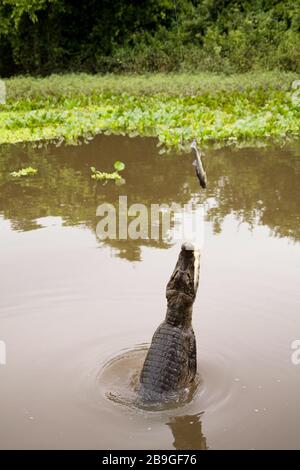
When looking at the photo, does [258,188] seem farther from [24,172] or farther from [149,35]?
[149,35]

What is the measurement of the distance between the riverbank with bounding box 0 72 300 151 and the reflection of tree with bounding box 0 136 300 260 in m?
1.08

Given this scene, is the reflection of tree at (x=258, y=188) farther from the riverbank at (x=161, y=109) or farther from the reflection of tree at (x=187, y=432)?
the reflection of tree at (x=187, y=432)

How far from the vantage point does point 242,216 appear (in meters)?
7.71

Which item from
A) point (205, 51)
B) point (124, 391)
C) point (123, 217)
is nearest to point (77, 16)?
point (205, 51)

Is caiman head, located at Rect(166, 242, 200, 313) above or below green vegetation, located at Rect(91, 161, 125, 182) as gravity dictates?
above

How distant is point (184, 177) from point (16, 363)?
5.26 m

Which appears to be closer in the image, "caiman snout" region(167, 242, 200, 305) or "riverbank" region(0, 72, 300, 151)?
"caiman snout" region(167, 242, 200, 305)

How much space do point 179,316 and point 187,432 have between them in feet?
2.23

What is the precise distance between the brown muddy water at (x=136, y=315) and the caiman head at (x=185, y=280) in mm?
581

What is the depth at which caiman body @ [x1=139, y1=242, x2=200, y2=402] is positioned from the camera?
4039 mm

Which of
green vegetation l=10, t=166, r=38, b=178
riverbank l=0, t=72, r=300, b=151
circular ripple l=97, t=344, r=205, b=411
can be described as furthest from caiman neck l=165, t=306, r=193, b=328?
riverbank l=0, t=72, r=300, b=151

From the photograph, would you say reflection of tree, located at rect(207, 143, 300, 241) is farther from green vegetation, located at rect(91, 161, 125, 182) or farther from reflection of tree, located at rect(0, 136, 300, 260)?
A: green vegetation, located at rect(91, 161, 125, 182)

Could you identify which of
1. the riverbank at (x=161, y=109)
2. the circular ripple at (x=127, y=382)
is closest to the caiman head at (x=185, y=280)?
the circular ripple at (x=127, y=382)

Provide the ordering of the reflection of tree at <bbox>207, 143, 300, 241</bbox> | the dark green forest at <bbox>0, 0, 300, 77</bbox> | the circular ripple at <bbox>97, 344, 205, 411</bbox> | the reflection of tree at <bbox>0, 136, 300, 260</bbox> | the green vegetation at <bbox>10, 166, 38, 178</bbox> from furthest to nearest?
the dark green forest at <bbox>0, 0, 300, 77</bbox>, the green vegetation at <bbox>10, 166, 38, 178</bbox>, the reflection of tree at <bbox>0, 136, 300, 260</bbox>, the reflection of tree at <bbox>207, 143, 300, 241</bbox>, the circular ripple at <bbox>97, 344, 205, 411</bbox>
